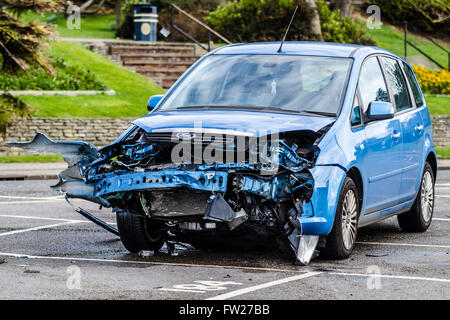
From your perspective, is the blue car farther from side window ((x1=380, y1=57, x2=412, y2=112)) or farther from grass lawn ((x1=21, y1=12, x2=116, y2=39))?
grass lawn ((x1=21, y1=12, x2=116, y2=39))

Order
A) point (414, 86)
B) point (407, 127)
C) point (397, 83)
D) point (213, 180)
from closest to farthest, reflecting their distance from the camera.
Answer: point (213, 180) < point (407, 127) < point (397, 83) < point (414, 86)

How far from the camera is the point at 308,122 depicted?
26.9ft

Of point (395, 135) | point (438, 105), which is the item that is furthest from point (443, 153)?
point (395, 135)

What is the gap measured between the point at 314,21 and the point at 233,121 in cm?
2353

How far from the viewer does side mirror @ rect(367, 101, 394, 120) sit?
29.3 feet

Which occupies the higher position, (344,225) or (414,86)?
(414,86)

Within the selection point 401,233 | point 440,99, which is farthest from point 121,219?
point 440,99

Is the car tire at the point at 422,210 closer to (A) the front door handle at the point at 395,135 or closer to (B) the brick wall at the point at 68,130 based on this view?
(A) the front door handle at the point at 395,135

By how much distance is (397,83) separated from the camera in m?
10.4

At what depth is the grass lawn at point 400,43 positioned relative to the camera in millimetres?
39156

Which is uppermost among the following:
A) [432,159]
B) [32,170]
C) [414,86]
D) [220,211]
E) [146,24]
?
[146,24]

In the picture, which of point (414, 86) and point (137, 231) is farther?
point (414, 86)

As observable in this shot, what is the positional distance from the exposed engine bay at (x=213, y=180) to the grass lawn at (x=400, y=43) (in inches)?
1213

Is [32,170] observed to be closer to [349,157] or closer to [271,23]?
[349,157]
